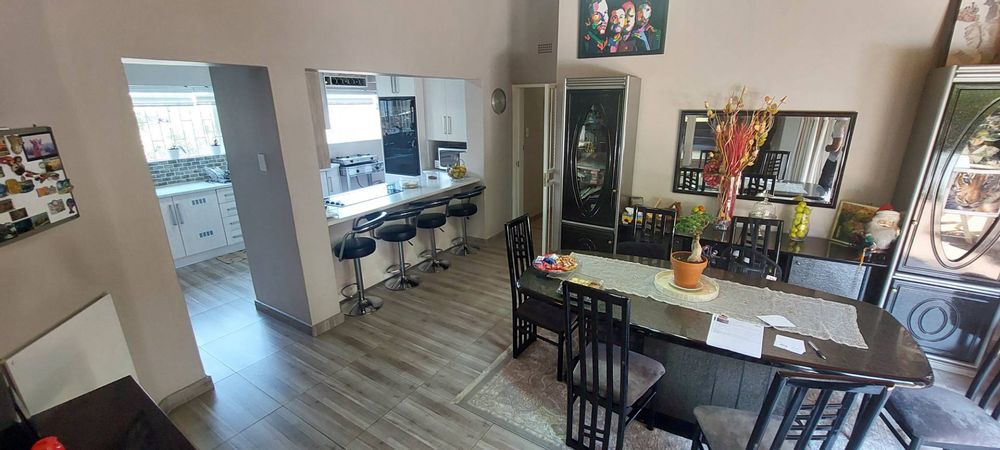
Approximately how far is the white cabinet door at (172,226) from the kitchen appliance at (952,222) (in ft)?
21.5

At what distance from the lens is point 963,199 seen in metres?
2.63

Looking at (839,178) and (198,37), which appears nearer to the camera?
(198,37)

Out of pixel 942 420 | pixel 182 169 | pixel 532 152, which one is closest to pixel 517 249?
pixel 942 420

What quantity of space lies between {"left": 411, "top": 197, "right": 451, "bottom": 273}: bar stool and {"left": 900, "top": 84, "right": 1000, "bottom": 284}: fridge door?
375cm

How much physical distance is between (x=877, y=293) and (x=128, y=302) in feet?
16.1

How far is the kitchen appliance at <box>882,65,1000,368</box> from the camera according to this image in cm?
249

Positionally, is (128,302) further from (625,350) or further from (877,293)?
(877,293)

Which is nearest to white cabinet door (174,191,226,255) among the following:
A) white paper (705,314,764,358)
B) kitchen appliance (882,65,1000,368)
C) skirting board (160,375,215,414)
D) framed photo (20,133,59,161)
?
skirting board (160,375,215,414)

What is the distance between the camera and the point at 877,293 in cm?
300

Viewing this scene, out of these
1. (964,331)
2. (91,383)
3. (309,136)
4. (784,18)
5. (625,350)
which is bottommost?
(964,331)

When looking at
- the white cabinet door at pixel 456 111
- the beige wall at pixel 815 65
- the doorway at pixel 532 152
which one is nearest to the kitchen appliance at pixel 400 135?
the white cabinet door at pixel 456 111

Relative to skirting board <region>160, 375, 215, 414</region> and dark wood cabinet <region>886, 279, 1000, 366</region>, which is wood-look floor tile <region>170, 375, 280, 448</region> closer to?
skirting board <region>160, 375, 215, 414</region>

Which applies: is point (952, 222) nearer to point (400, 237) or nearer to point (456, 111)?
point (400, 237)

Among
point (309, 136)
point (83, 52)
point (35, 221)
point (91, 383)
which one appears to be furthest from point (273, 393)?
point (83, 52)
